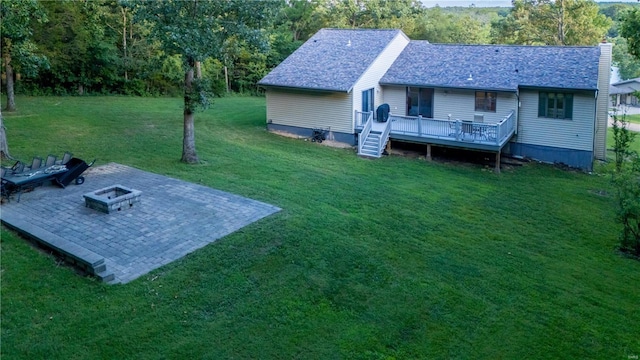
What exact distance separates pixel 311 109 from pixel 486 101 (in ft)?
24.3

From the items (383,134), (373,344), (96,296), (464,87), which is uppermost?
(464,87)

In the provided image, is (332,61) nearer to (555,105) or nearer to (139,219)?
(555,105)

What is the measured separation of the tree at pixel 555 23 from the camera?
4412cm

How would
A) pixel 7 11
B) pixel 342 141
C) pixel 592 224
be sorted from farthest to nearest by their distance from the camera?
pixel 342 141 → pixel 7 11 → pixel 592 224

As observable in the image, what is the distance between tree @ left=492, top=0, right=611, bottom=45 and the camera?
44.1 m

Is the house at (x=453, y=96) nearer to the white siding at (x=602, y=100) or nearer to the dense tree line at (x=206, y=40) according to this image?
the white siding at (x=602, y=100)

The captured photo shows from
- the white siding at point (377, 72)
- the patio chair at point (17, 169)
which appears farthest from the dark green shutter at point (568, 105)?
the patio chair at point (17, 169)

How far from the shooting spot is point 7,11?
661 inches

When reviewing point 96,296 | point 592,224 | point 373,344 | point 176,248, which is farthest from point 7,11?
point 592,224

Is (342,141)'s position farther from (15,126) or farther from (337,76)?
(15,126)

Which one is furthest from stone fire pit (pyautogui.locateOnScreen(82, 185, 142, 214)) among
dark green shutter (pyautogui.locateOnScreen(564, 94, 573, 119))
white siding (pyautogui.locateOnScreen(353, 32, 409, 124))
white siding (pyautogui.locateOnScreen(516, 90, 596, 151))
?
dark green shutter (pyautogui.locateOnScreen(564, 94, 573, 119))

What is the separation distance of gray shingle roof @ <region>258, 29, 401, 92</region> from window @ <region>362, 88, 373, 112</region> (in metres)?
1.02

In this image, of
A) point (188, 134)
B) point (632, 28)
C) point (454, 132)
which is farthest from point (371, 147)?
point (632, 28)

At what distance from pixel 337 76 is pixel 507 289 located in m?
14.7
